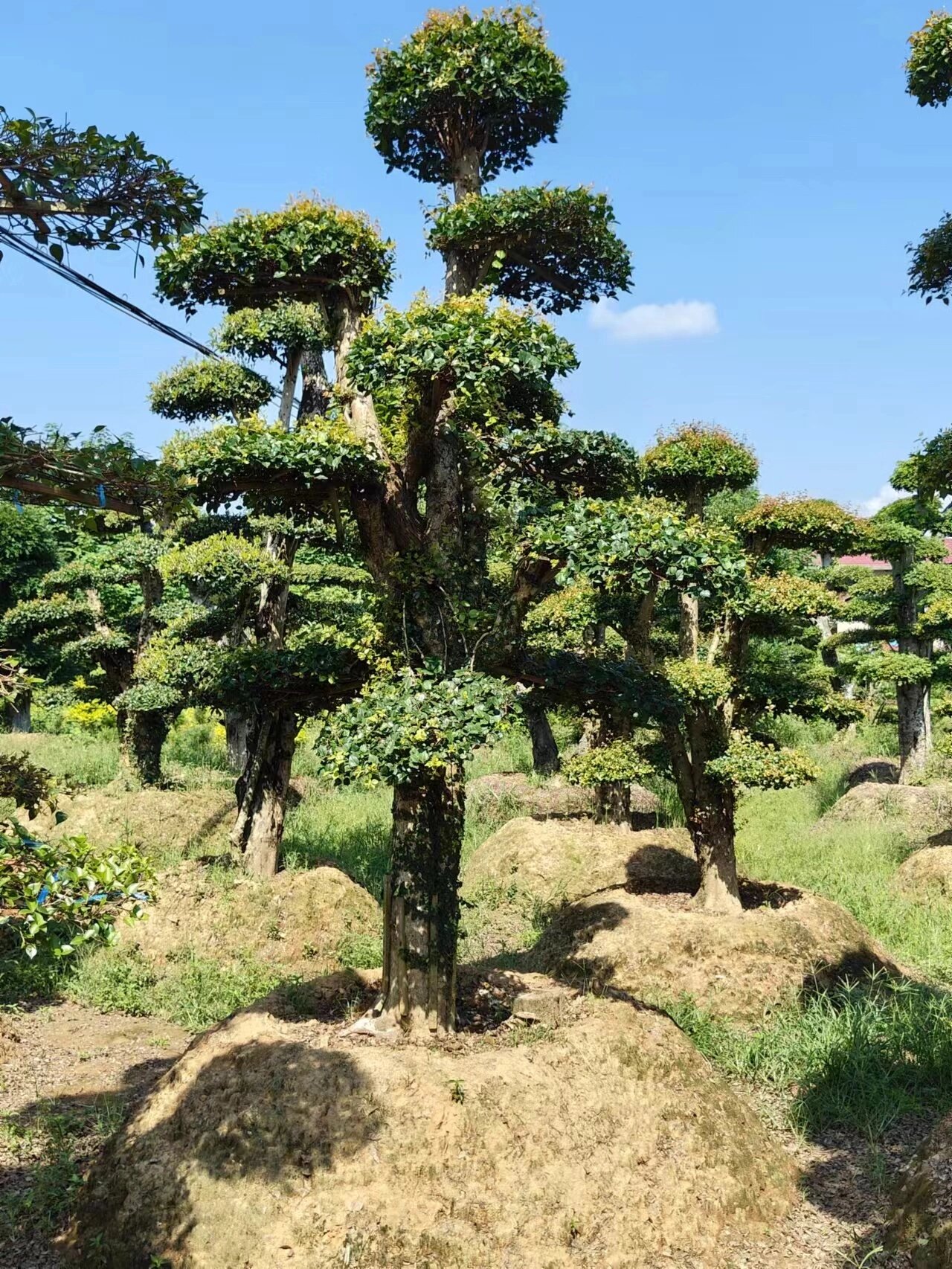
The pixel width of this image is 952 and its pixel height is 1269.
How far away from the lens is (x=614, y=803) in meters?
17.1

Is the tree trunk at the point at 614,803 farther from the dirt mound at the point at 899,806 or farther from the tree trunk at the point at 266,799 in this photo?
the tree trunk at the point at 266,799

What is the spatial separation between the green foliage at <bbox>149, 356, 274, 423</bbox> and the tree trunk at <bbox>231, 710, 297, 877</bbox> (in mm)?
6556

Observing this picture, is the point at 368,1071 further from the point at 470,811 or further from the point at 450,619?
the point at 470,811

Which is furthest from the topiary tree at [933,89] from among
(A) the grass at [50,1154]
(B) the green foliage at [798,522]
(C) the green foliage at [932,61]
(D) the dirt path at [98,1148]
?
(A) the grass at [50,1154]

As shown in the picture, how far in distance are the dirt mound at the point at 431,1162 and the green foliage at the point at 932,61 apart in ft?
33.9

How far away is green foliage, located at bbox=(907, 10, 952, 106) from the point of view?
10.5 metres

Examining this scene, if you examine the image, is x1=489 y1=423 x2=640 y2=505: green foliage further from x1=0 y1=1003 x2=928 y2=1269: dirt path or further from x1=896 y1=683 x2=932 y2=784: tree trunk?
x1=896 y1=683 x2=932 y2=784: tree trunk

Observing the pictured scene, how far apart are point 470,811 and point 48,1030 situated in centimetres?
1143

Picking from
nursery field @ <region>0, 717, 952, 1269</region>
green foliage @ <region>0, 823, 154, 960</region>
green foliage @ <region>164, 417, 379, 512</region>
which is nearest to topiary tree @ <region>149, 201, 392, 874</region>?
green foliage @ <region>164, 417, 379, 512</region>

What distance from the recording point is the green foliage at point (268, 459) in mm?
7504

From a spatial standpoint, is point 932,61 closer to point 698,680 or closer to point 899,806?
point 698,680

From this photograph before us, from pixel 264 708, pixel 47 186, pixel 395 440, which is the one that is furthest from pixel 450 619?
pixel 47 186

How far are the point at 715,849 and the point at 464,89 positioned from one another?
8.71 metres

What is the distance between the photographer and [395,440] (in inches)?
343
